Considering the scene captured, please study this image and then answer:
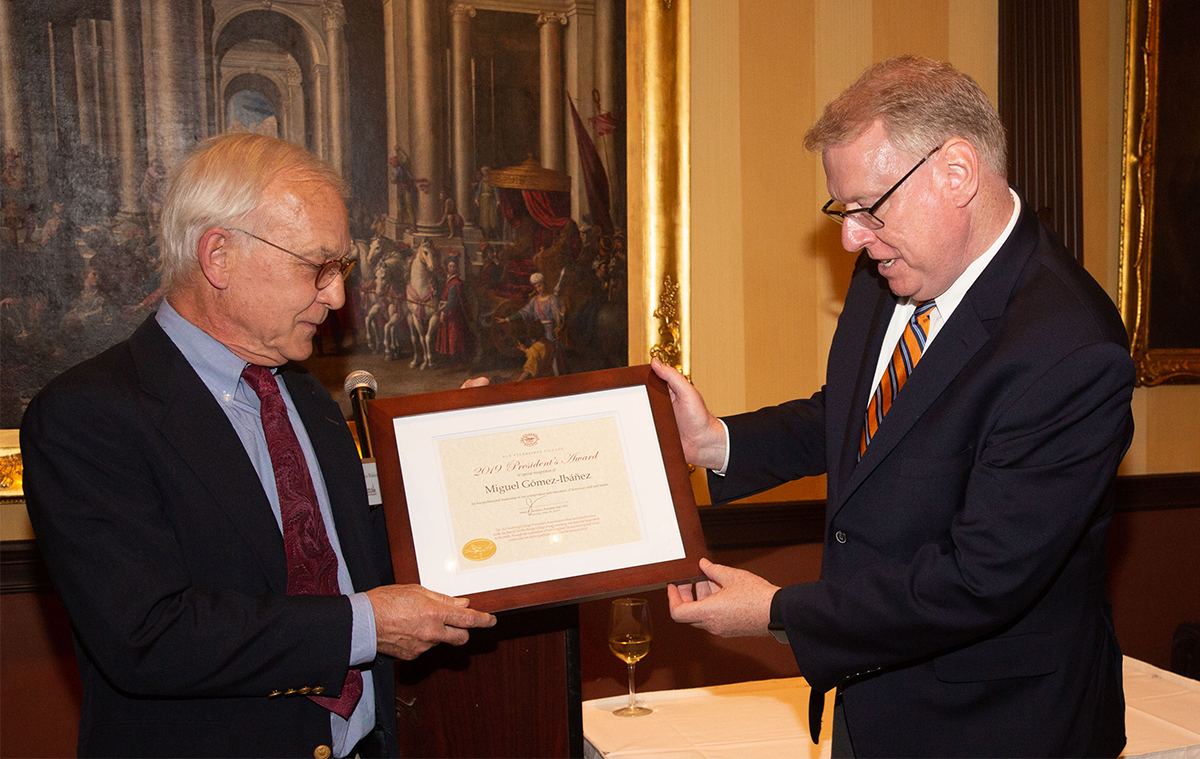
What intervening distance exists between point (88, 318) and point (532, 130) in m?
1.80

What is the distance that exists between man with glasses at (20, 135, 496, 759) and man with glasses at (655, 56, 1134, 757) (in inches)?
31.8

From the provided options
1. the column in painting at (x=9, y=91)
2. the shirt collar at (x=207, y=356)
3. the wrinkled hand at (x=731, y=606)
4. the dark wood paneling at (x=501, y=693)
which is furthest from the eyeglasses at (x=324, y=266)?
the column in painting at (x=9, y=91)

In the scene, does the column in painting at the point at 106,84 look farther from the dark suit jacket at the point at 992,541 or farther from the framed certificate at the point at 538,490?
the dark suit jacket at the point at 992,541

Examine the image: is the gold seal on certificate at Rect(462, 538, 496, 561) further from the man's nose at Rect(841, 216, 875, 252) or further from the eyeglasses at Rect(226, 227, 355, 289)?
the man's nose at Rect(841, 216, 875, 252)

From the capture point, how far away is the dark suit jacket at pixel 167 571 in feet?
6.05

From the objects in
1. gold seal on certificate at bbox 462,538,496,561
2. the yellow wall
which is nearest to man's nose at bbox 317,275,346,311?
gold seal on certificate at bbox 462,538,496,561

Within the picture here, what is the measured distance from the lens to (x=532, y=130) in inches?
152

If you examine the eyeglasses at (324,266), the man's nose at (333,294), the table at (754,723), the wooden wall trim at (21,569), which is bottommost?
the table at (754,723)

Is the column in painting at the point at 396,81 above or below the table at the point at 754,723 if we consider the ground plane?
above

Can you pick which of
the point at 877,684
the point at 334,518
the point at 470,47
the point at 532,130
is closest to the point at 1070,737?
the point at 877,684

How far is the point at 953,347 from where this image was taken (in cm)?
209

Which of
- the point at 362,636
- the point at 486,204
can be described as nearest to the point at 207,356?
the point at 362,636

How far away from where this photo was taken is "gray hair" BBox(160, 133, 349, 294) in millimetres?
2137

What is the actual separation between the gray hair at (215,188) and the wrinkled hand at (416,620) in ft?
2.86
